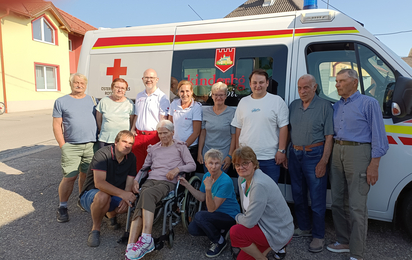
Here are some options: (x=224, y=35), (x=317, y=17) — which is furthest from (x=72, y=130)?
(x=317, y=17)

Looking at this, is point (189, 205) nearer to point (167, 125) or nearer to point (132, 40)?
point (167, 125)

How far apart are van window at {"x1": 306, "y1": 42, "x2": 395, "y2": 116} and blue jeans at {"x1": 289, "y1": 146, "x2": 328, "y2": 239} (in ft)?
2.42

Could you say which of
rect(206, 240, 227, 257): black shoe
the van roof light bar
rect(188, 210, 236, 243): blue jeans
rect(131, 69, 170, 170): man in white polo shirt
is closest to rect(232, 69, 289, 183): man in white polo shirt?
rect(188, 210, 236, 243): blue jeans

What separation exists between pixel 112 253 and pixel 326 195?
95.4 inches

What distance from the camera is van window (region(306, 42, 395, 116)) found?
3119 millimetres

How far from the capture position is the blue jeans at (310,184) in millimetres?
3129

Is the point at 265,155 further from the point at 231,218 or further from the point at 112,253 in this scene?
the point at 112,253

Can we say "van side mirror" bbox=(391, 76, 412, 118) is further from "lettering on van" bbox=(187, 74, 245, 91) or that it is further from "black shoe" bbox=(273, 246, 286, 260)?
"black shoe" bbox=(273, 246, 286, 260)

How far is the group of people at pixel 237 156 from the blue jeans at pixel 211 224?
0.4 inches

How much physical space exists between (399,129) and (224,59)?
2085mm

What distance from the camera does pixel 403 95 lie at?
2.74m

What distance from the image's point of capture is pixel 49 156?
7188mm

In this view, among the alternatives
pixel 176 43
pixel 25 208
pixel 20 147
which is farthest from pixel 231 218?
pixel 20 147

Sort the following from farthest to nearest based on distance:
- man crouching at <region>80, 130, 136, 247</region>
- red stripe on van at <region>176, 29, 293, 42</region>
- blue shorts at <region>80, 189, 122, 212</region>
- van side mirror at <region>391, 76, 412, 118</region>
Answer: red stripe on van at <region>176, 29, 293, 42</region>
blue shorts at <region>80, 189, 122, 212</region>
man crouching at <region>80, 130, 136, 247</region>
van side mirror at <region>391, 76, 412, 118</region>
